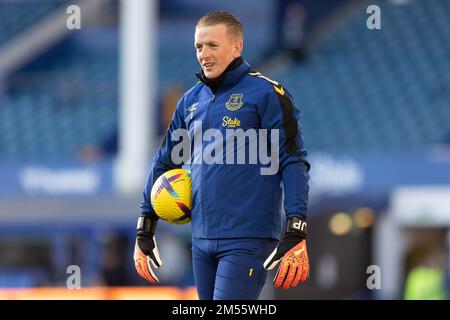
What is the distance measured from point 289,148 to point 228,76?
1.38 feet

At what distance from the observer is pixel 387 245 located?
46.9 feet

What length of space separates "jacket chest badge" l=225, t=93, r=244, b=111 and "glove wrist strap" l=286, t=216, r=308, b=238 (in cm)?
55

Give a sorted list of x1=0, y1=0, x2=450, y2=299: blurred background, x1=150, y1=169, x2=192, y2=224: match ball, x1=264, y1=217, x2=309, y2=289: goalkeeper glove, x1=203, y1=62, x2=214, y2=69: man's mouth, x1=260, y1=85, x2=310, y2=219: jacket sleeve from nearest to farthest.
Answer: x1=264, y1=217, x2=309, y2=289: goalkeeper glove < x1=260, y1=85, x2=310, y2=219: jacket sleeve < x1=203, y1=62, x2=214, y2=69: man's mouth < x1=150, y1=169, x2=192, y2=224: match ball < x1=0, y1=0, x2=450, y2=299: blurred background

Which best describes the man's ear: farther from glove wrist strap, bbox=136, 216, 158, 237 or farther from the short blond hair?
glove wrist strap, bbox=136, 216, 158, 237

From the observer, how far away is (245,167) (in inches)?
181

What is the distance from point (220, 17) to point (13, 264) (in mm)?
11650

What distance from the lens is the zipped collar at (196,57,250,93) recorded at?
15.3 ft

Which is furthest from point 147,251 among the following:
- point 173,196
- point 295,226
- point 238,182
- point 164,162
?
point 295,226

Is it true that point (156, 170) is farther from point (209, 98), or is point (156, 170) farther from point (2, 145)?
point (2, 145)

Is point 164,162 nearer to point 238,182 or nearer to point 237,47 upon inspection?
point 238,182

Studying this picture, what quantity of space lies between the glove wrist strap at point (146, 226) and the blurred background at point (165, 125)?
457 centimetres

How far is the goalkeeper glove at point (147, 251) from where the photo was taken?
480 cm

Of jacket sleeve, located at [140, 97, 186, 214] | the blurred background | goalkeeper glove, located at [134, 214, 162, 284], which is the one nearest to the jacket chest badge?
jacket sleeve, located at [140, 97, 186, 214]

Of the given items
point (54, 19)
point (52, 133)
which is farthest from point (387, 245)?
point (54, 19)
